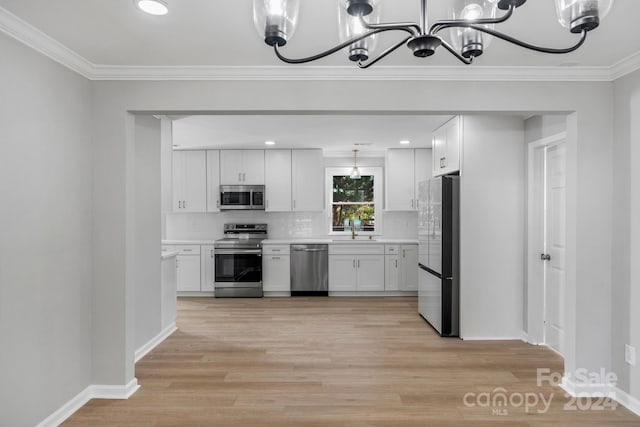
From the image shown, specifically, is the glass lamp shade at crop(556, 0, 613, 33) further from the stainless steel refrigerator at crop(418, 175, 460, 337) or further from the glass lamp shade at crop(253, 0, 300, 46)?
the stainless steel refrigerator at crop(418, 175, 460, 337)

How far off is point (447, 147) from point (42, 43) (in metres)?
3.76

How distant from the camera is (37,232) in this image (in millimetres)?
2248

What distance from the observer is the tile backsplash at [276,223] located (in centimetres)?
658

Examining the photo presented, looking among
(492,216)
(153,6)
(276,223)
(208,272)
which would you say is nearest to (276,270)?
(276,223)

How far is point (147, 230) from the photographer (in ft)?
11.8

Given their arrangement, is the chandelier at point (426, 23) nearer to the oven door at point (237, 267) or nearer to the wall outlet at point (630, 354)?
the wall outlet at point (630, 354)

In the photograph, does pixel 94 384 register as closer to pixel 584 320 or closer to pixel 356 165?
pixel 584 320

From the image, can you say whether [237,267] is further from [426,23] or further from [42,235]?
[426,23]

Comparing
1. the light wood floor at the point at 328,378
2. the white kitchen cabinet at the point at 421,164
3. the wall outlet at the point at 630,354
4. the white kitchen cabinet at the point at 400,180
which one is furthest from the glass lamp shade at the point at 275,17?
the white kitchen cabinet at the point at 421,164

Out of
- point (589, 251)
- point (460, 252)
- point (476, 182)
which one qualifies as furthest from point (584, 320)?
point (476, 182)

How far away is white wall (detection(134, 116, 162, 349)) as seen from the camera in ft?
11.4

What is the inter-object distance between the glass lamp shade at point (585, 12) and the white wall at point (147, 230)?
3352mm

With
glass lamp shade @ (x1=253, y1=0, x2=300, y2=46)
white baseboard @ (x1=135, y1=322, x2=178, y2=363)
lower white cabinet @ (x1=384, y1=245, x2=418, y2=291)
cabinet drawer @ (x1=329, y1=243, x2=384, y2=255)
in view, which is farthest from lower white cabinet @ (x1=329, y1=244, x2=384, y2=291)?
glass lamp shade @ (x1=253, y1=0, x2=300, y2=46)

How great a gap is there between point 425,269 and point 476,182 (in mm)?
1227
